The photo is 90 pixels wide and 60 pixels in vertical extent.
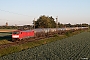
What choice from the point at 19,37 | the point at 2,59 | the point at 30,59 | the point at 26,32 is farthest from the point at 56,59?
the point at 26,32

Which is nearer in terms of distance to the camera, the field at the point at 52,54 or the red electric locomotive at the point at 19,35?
the field at the point at 52,54

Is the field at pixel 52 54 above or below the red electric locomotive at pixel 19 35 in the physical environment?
below

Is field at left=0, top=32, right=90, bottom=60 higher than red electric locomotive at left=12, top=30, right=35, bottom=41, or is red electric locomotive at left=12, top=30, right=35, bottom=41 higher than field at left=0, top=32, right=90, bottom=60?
red electric locomotive at left=12, top=30, right=35, bottom=41

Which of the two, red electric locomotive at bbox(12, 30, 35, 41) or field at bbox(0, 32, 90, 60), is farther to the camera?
red electric locomotive at bbox(12, 30, 35, 41)

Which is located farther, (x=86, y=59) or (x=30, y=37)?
(x=30, y=37)

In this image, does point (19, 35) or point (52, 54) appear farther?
point (19, 35)

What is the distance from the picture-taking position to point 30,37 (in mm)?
44125

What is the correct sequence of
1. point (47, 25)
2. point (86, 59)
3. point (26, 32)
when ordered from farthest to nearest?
point (47, 25)
point (26, 32)
point (86, 59)

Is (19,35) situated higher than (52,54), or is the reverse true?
(19,35)

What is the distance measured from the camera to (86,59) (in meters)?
16.6

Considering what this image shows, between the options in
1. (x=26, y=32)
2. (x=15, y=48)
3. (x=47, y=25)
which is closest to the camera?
(x=15, y=48)

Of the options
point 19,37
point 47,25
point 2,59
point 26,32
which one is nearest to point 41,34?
point 26,32

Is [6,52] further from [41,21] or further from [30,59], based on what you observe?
[41,21]

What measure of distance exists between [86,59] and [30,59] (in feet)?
17.8
